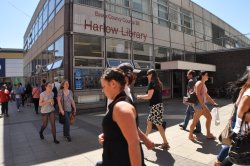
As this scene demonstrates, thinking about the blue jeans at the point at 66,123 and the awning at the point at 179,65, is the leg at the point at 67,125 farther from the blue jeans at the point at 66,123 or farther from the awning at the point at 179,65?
the awning at the point at 179,65

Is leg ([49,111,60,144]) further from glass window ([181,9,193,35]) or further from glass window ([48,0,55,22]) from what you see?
glass window ([181,9,193,35])

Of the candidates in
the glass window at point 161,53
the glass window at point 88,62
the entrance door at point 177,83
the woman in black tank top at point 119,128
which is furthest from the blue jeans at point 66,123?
the entrance door at point 177,83

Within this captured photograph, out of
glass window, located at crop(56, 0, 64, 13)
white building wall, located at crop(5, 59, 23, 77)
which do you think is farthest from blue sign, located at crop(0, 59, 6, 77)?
glass window, located at crop(56, 0, 64, 13)

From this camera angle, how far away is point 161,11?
17.8m

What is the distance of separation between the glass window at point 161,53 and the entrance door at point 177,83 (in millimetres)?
1764

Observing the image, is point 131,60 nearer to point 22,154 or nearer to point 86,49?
point 86,49

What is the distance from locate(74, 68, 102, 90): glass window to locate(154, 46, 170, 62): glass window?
551cm

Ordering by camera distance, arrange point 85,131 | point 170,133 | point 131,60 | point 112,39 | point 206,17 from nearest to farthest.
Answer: point 170,133 < point 85,131 < point 112,39 < point 131,60 < point 206,17

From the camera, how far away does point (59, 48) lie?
13.6 metres

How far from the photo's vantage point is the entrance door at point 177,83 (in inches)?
736

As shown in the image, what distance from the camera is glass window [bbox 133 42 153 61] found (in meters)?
15.3

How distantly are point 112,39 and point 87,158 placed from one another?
32.5ft

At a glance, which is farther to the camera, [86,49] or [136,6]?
[136,6]

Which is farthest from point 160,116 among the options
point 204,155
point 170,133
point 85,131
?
point 85,131
